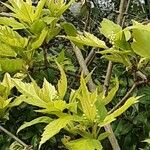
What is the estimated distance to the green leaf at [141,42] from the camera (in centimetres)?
120

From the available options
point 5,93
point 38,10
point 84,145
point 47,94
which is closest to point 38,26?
point 38,10

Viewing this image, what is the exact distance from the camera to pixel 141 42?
4.00 feet

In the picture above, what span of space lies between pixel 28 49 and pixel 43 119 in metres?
0.34

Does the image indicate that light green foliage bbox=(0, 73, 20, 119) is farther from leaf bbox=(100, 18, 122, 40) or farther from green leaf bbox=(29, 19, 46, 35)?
leaf bbox=(100, 18, 122, 40)

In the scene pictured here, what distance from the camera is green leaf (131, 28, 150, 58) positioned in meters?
1.20

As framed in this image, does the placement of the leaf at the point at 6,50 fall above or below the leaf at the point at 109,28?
below

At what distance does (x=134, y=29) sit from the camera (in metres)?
1.20

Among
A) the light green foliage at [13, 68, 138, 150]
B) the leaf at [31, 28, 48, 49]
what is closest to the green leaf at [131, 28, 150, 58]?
the light green foliage at [13, 68, 138, 150]

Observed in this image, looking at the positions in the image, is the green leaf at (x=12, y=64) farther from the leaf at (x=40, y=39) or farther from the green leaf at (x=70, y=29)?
the green leaf at (x=70, y=29)

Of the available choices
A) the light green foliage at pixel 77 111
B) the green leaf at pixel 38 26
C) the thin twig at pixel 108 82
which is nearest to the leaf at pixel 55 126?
the light green foliage at pixel 77 111

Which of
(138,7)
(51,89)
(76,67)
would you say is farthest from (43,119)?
(138,7)

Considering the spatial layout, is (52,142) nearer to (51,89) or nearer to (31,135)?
(31,135)

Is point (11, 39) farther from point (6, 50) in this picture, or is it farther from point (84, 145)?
point (84, 145)

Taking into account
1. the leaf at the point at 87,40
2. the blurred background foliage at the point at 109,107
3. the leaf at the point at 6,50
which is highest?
Result: the leaf at the point at 87,40
